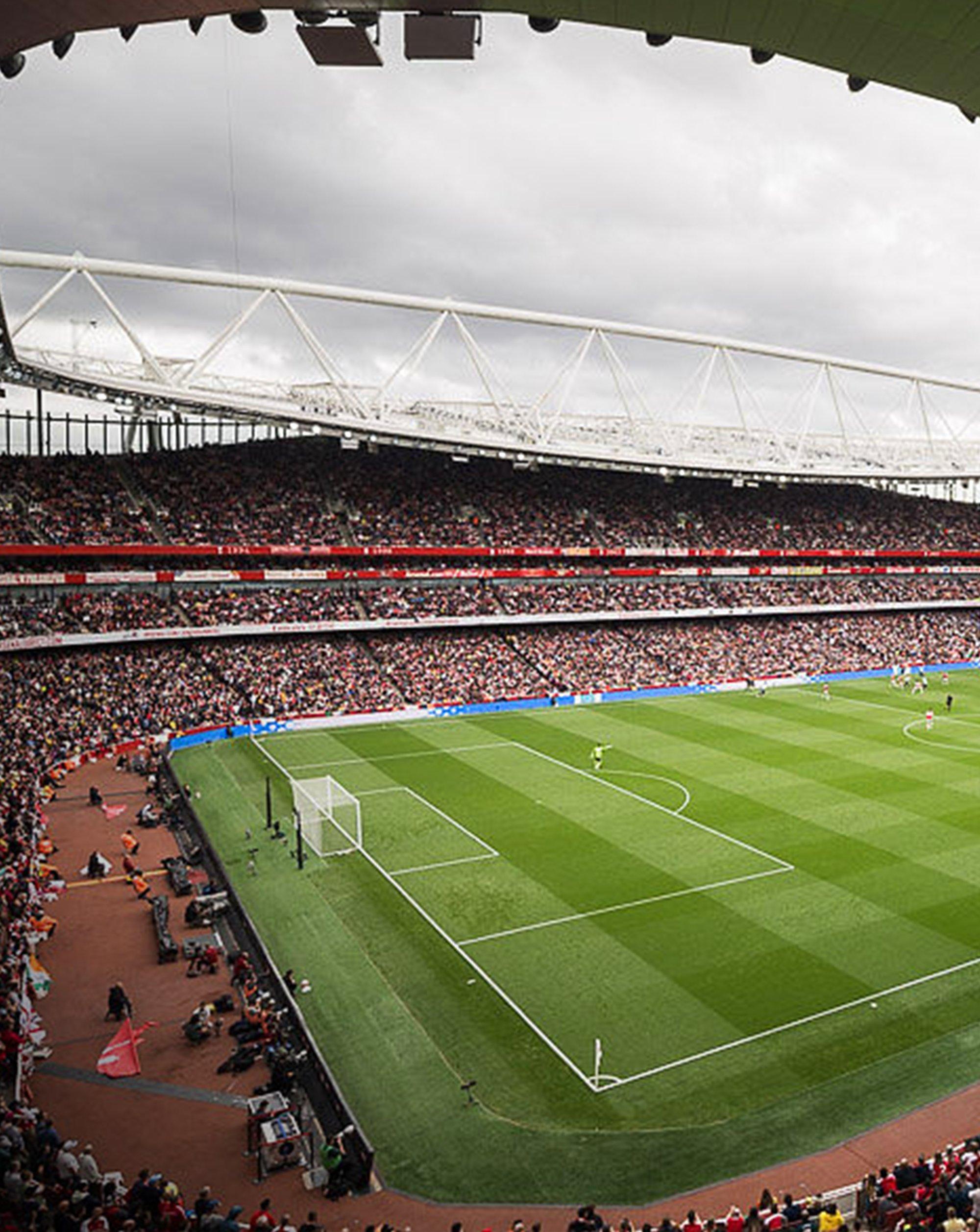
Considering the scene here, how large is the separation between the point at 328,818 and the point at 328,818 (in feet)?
0.23

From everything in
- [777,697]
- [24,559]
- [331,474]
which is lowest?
[777,697]

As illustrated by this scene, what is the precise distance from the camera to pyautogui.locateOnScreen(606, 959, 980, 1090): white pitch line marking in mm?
16859

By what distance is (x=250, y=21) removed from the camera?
567 centimetres

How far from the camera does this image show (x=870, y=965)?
67.9ft

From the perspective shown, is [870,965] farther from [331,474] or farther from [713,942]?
[331,474]

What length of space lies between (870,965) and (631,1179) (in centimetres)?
912

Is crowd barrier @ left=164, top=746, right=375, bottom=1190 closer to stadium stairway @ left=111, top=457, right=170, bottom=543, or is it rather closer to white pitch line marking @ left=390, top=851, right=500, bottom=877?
white pitch line marking @ left=390, top=851, right=500, bottom=877

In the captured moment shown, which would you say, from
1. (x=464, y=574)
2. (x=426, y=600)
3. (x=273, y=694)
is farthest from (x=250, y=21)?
(x=464, y=574)

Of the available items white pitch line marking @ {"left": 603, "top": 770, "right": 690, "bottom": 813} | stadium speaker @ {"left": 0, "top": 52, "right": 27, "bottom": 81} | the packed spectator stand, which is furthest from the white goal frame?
stadium speaker @ {"left": 0, "top": 52, "right": 27, "bottom": 81}

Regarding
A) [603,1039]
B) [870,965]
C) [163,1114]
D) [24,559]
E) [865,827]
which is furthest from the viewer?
[24,559]

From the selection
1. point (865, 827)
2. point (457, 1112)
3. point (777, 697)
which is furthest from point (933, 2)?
point (777, 697)

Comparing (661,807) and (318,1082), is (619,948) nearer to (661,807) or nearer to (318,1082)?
(318,1082)

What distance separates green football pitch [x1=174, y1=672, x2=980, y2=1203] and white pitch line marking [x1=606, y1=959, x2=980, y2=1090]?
59mm

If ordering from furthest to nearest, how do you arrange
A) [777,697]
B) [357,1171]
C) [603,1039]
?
[777,697] < [603,1039] < [357,1171]
